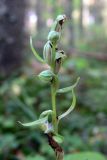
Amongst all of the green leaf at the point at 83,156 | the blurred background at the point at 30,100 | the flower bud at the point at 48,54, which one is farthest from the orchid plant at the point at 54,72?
the blurred background at the point at 30,100

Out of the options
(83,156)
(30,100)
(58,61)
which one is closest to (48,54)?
(58,61)

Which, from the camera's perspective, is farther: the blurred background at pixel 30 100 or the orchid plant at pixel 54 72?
the blurred background at pixel 30 100

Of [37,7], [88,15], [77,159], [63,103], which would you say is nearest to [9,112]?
[63,103]

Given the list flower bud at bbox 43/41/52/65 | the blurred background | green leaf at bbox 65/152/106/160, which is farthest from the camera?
the blurred background

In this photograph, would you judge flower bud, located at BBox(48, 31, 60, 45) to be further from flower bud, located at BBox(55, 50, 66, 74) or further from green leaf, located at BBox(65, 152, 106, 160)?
green leaf, located at BBox(65, 152, 106, 160)

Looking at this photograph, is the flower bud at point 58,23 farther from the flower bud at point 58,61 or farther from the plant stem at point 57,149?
the plant stem at point 57,149

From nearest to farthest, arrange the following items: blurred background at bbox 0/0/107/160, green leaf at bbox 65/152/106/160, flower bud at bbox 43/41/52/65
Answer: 1. flower bud at bbox 43/41/52/65
2. green leaf at bbox 65/152/106/160
3. blurred background at bbox 0/0/107/160

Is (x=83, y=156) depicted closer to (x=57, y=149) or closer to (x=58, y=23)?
(x=57, y=149)

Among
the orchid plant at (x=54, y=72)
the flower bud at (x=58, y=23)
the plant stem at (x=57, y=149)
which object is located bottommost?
the plant stem at (x=57, y=149)

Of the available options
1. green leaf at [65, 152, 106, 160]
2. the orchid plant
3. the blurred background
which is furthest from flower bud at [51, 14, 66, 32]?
the blurred background

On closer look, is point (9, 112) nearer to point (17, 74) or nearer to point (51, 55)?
point (17, 74)

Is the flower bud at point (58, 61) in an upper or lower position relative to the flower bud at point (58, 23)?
lower
